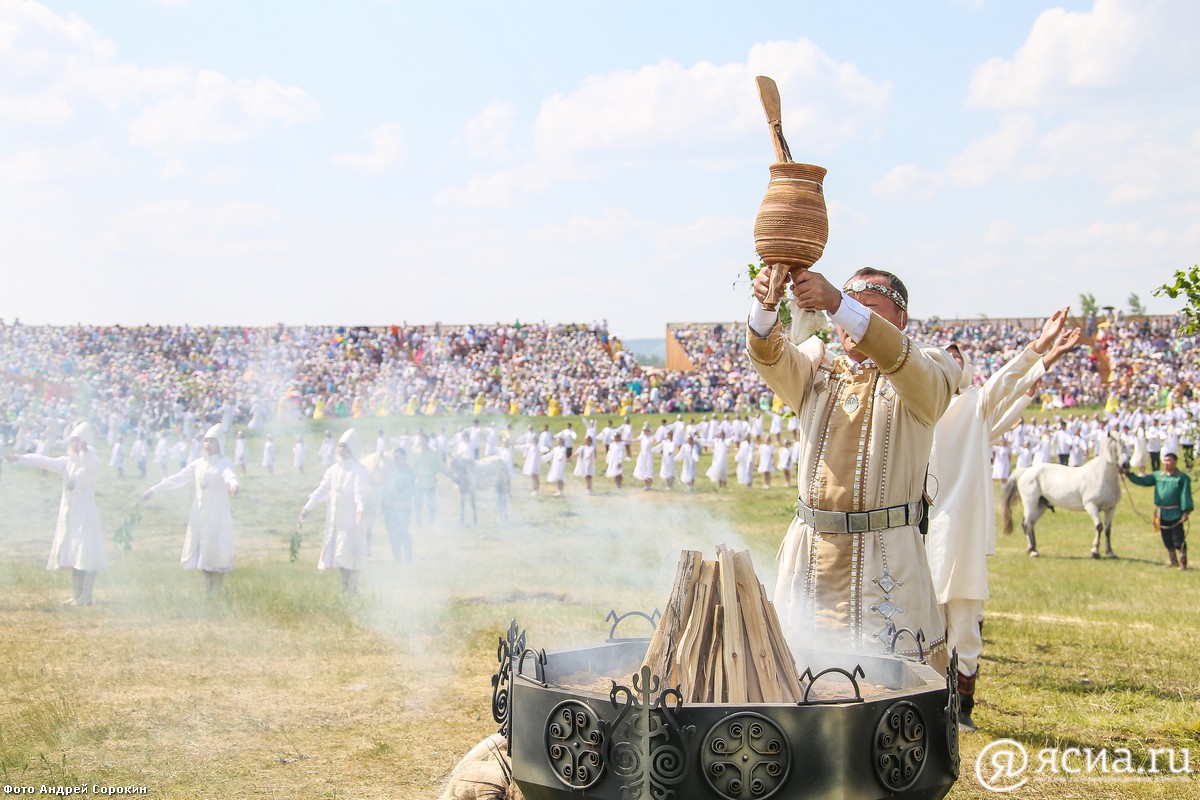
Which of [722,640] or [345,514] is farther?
[345,514]

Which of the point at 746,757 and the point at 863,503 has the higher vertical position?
the point at 863,503

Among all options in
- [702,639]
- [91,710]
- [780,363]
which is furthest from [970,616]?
[91,710]

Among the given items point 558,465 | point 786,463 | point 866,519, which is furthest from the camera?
point 786,463

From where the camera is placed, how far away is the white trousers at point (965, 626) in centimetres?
614

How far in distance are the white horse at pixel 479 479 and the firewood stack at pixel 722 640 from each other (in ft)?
52.4

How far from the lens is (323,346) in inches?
1473

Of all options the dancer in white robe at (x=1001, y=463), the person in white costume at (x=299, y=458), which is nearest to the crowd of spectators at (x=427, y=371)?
the person in white costume at (x=299, y=458)

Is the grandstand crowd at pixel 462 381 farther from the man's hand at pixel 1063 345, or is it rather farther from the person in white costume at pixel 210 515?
the man's hand at pixel 1063 345

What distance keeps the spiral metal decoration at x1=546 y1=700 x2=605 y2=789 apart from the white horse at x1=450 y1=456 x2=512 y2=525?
1618 cm

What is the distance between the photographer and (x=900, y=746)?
117 inches

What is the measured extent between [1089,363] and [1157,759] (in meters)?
39.2

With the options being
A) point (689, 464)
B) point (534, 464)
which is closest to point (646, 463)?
point (689, 464)

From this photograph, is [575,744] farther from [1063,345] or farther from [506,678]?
[1063,345]

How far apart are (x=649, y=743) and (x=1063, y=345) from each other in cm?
322
